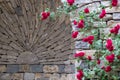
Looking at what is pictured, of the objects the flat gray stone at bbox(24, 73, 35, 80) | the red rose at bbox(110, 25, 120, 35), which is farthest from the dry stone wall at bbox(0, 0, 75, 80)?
the red rose at bbox(110, 25, 120, 35)

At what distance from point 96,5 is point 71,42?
122cm

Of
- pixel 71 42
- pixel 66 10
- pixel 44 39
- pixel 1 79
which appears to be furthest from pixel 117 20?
pixel 1 79

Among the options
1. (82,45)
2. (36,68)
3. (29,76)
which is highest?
(82,45)

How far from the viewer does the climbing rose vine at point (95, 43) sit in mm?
2121

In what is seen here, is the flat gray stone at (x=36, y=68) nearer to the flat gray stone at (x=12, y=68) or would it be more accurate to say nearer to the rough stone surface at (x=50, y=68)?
the rough stone surface at (x=50, y=68)

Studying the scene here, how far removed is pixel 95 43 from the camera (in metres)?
2.22

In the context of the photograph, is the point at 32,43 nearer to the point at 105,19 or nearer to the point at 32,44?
the point at 32,44

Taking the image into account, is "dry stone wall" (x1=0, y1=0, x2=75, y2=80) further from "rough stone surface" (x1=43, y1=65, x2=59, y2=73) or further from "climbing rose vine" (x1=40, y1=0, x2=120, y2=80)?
"climbing rose vine" (x1=40, y1=0, x2=120, y2=80)

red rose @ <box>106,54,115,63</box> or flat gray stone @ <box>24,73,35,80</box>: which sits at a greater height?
red rose @ <box>106,54,115,63</box>

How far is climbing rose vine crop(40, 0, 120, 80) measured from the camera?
6.96 feet

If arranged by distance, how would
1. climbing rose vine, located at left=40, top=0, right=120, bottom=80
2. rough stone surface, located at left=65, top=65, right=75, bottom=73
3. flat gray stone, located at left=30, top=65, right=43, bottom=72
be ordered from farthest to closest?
flat gray stone, located at left=30, top=65, right=43, bottom=72, rough stone surface, located at left=65, top=65, right=75, bottom=73, climbing rose vine, located at left=40, top=0, right=120, bottom=80

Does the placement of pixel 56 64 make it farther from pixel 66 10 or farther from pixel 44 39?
pixel 66 10

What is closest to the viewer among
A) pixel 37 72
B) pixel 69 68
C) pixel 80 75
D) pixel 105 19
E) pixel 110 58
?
pixel 110 58

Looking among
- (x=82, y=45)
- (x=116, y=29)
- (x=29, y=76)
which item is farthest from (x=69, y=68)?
(x=116, y=29)
